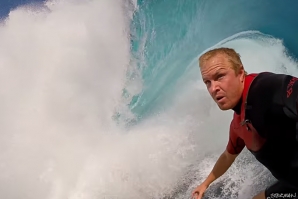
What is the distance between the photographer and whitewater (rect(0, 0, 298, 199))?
116 inches

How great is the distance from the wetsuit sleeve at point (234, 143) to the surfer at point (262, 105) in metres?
0.10

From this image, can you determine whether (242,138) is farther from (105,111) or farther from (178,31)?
(178,31)

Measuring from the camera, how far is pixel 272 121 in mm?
1035

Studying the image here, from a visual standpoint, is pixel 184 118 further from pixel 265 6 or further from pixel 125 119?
pixel 265 6

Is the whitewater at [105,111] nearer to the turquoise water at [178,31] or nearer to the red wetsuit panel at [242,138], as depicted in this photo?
the turquoise water at [178,31]

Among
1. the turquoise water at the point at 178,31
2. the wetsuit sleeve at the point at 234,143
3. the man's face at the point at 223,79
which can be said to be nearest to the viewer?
the man's face at the point at 223,79

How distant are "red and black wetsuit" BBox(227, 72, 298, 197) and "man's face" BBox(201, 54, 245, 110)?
26mm

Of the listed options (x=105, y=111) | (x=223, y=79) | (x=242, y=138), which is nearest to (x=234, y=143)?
(x=242, y=138)

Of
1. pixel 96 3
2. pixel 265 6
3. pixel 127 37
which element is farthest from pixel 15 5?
pixel 265 6

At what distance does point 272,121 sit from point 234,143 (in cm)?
39

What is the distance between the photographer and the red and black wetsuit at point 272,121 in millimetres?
986

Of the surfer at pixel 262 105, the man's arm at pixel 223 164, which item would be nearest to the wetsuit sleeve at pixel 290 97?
the surfer at pixel 262 105

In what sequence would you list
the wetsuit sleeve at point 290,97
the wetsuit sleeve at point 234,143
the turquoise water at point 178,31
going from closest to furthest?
the wetsuit sleeve at point 290,97 → the wetsuit sleeve at point 234,143 → the turquoise water at point 178,31

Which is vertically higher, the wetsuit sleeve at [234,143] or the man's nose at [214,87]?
the man's nose at [214,87]
